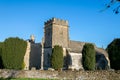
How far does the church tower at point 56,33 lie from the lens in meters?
57.7

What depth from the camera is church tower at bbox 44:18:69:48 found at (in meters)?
57.7

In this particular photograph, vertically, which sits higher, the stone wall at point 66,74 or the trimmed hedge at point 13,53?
the trimmed hedge at point 13,53

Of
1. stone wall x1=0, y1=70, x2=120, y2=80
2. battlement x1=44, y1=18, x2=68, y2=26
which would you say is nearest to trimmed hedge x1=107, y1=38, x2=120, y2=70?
stone wall x1=0, y1=70, x2=120, y2=80

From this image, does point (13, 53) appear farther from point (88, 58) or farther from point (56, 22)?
point (56, 22)

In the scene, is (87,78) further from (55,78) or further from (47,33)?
(47,33)

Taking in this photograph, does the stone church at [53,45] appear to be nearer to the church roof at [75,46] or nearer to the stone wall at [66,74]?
the church roof at [75,46]

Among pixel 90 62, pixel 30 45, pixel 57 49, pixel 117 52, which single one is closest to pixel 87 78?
pixel 117 52

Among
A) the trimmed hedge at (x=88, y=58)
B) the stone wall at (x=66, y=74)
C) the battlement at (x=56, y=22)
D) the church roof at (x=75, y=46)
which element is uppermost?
the battlement at (x=56, y=22)

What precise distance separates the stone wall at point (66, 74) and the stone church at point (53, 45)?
25146 millimetres

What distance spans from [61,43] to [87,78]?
3148 centimetres

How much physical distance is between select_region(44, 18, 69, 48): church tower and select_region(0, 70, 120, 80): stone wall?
88.4 feet

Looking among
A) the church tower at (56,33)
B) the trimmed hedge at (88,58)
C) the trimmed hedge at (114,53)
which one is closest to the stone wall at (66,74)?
the trimmed hedge at (114,53)

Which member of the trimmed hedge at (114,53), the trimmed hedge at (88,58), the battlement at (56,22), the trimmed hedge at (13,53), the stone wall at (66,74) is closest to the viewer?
the stone wall at (66,74)

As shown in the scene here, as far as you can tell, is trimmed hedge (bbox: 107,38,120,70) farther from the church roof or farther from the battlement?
the battlement
